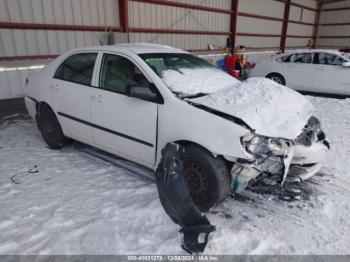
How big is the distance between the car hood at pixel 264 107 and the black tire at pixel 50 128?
2.36 m

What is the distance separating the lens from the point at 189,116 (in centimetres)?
264

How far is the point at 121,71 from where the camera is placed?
3277 mm

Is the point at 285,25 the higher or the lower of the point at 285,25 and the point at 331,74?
the higher

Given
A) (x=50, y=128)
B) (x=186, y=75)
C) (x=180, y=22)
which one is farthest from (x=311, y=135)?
(x=180, y=22)

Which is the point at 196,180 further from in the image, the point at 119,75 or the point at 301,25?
the point at 301,25

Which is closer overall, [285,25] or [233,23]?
[233,23]

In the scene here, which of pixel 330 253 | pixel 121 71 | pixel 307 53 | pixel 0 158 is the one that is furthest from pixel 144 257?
pixel 307 53

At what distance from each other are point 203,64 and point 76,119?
1.88 metres

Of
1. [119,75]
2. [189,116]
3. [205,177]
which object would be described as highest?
[119,75]

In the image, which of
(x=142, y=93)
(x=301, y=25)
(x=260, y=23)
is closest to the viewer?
(x=142, y=93)

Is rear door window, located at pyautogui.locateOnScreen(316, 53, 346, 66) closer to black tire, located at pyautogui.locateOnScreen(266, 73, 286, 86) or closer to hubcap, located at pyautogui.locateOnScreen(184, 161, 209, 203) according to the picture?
black tire, located at pyautogui.locateOnScreen(266, 73, 286, 86)

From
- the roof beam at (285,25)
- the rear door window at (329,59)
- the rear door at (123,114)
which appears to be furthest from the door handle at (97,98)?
the roof beam at (285,25)

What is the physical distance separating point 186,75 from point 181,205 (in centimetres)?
155

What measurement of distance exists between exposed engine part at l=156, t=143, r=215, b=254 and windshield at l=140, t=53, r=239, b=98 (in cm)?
76
